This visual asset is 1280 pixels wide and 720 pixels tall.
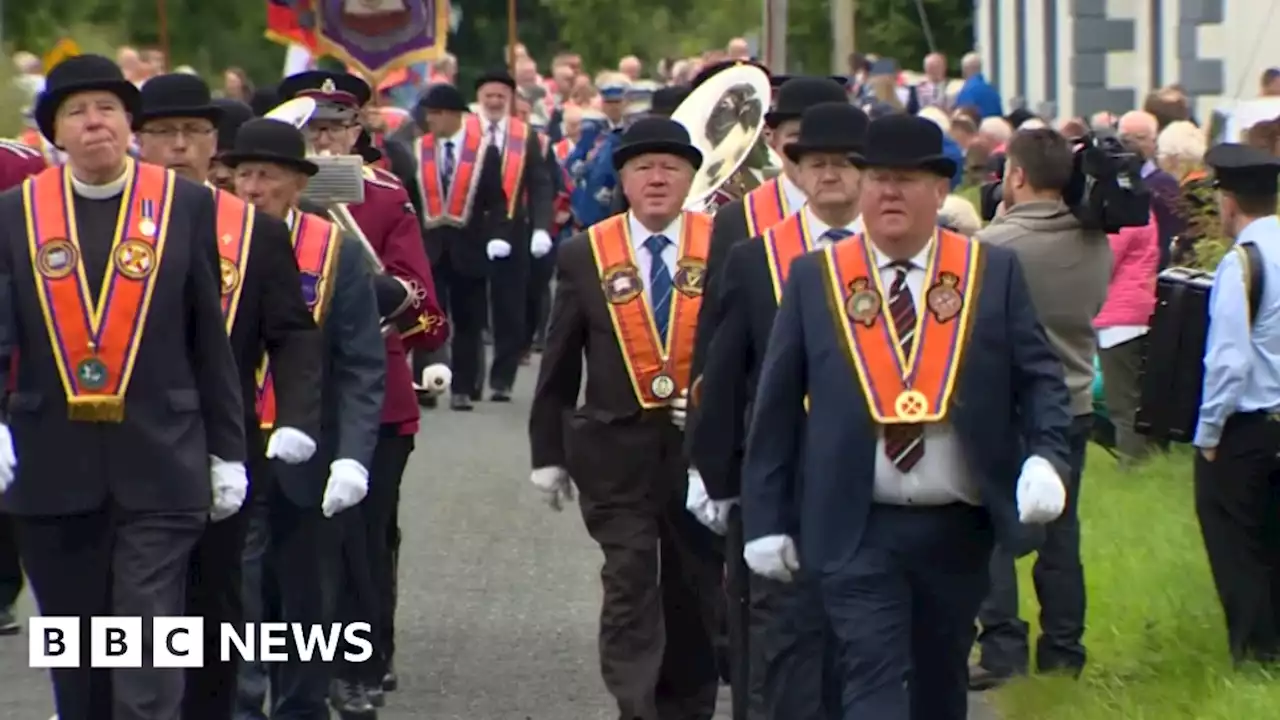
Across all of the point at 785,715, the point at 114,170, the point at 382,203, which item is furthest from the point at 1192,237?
the point at 114,170

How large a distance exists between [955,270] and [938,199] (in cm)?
25

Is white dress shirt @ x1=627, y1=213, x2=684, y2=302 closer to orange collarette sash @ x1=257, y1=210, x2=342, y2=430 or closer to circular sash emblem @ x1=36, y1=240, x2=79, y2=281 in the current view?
orange collarette sash @ x1=257, y1=210, x2=342, y2=430

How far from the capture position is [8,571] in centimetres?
1231

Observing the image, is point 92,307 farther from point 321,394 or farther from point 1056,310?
point 1056,310

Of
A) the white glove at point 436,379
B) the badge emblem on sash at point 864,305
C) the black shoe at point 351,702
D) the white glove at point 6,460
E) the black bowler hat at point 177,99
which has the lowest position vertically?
the black shoe at point 351,702

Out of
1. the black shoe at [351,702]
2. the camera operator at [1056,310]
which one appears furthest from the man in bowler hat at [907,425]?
the camera operator at [1056,310]

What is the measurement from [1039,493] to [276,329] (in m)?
2.57

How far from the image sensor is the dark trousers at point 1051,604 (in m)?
11.2

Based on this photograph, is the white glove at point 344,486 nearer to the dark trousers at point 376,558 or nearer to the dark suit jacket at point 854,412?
the dark trousers at point 376,558

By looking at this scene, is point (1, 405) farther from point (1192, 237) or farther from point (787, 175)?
point (1192, 237)

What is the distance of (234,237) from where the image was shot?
951cm

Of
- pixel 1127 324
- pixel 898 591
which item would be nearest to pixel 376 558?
pixel 898 591

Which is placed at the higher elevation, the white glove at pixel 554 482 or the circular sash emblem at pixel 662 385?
the circular sash emblem at pixel 662 385

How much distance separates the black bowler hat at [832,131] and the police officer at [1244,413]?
1490 mm
